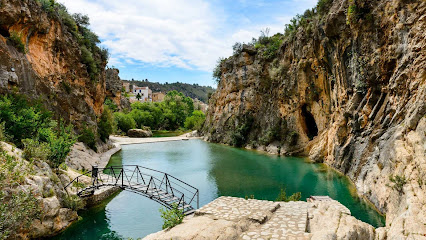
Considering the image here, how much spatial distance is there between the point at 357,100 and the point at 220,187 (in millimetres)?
11113

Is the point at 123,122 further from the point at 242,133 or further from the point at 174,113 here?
the point at 242,133

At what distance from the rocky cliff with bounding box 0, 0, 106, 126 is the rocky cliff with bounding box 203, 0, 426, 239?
64.5ft

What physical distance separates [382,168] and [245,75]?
103 feet

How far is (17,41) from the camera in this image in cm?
1775

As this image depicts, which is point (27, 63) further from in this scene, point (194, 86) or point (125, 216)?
point (194, 86)

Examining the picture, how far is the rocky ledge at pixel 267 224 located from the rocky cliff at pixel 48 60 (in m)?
14.5

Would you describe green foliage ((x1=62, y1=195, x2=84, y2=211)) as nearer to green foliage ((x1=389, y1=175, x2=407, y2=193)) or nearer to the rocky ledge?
the rocky ledge

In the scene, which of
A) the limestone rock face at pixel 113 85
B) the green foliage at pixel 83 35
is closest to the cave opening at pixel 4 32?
the green foliage at pixel 83 35

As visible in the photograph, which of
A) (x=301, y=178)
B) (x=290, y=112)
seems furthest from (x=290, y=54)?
(x=301, y=178)

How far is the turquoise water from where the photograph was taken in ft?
35.7

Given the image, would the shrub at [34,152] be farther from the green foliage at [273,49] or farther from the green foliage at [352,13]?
the green foliage at [273,49]

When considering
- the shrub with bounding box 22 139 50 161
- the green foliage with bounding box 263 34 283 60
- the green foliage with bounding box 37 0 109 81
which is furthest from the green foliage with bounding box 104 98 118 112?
the shrub with bounding box 22 139 50 161

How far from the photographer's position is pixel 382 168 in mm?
12070

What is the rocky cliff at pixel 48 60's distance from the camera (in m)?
16.8
